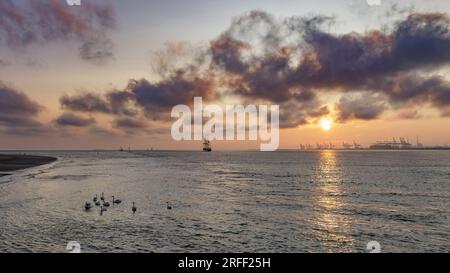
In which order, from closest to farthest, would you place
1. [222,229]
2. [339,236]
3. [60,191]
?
[339,236] → [222,229] → [60,191]

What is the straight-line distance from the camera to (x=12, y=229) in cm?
2844
